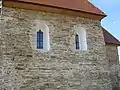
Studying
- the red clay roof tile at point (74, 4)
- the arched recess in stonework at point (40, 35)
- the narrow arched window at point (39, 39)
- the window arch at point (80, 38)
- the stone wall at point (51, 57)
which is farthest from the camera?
the window arch at point (80, 38)

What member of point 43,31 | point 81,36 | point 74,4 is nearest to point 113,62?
point 81,36

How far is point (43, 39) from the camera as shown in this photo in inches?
446

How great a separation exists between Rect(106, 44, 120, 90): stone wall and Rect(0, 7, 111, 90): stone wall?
4.94 ft

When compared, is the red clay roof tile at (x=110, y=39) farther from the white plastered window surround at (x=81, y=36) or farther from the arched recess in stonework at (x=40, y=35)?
the arched recess in stonework at (x=40, y=35)

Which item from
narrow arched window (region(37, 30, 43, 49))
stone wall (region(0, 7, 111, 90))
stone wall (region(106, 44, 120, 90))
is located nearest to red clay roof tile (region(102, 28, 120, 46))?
stone wall (region(106, 44, 120, 90))

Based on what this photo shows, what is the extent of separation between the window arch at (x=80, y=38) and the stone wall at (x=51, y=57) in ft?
0.76

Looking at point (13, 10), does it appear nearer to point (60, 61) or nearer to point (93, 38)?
point (60, 61)

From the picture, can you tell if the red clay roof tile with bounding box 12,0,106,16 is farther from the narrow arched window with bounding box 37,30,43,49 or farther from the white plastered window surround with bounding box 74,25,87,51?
the narrow arched window with bounding box 37,30,43,49

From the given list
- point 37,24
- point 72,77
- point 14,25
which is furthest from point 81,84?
point 14,25

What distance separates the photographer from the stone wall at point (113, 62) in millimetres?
13664

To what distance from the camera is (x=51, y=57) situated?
10.9 m

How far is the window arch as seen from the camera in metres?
12.1

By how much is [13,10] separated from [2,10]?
0.55m

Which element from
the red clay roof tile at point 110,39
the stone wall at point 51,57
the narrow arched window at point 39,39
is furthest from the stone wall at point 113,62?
the narrow arched window at point 39,39
